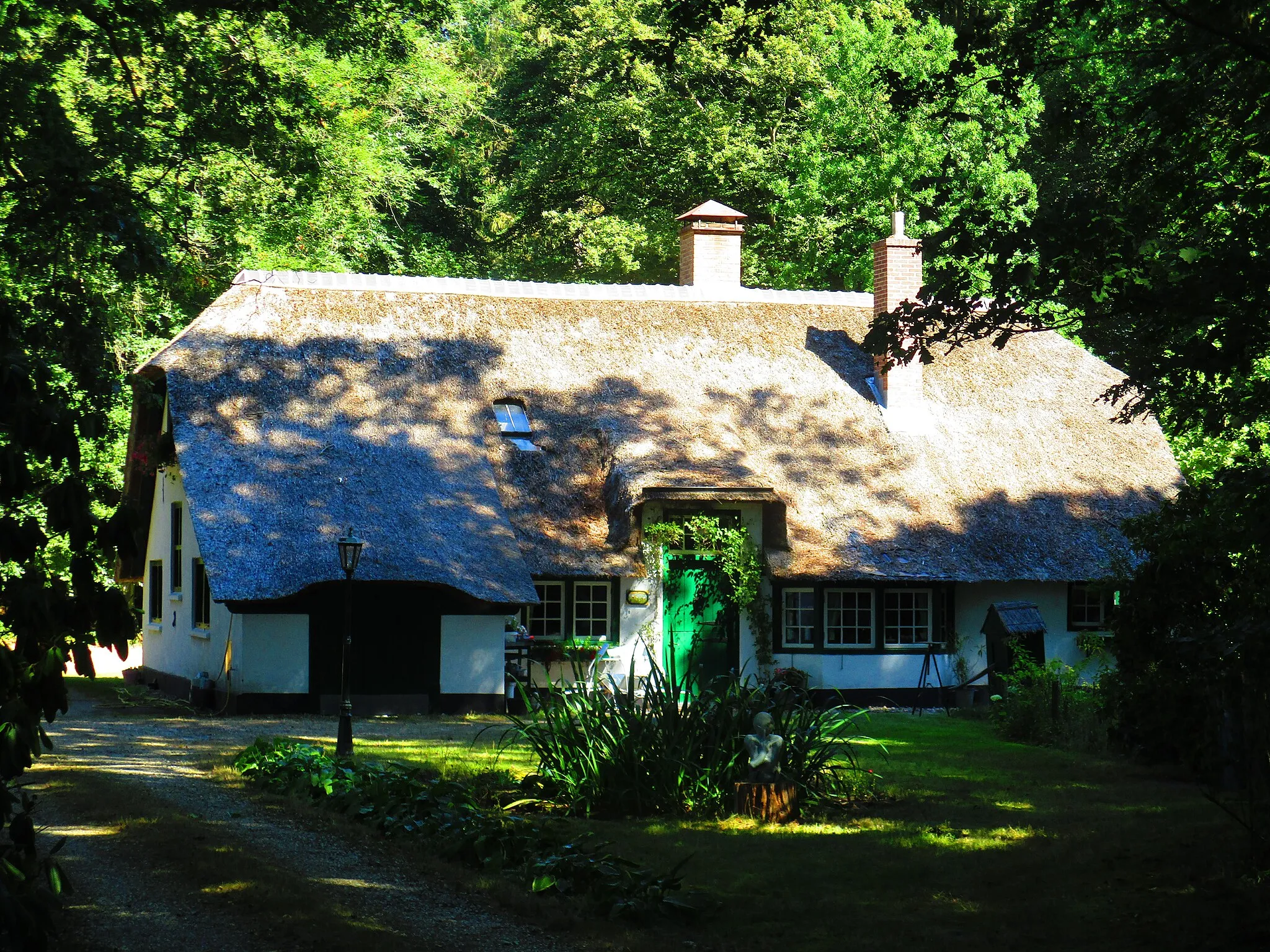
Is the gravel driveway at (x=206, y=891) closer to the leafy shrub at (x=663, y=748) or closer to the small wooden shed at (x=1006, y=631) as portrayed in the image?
the leafy shrub at (x=663, y=748)

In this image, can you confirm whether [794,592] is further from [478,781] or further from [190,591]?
[478,781]

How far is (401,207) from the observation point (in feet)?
123

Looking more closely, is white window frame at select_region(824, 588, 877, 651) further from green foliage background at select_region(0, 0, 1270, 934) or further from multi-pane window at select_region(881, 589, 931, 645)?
green foliage background at select_region(0, 0, 1270, 934)

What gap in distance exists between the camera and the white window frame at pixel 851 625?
22.0 metres

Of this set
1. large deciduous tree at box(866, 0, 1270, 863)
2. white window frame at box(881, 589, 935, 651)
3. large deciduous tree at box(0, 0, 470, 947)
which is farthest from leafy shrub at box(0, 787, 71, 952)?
white window frame at box(881, 589, 935, 651)

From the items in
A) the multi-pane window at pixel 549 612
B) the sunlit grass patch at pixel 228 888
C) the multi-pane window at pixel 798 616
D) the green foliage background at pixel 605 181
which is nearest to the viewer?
the green foliage background at pixel 605 181

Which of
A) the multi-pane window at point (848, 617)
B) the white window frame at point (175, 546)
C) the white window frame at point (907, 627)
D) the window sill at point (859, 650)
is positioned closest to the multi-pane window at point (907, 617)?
the white window frame at point (907, 627)

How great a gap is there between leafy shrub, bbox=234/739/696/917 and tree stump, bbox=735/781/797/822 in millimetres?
1633

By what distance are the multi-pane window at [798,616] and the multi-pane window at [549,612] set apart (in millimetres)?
3441

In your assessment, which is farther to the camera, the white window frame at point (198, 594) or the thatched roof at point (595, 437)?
the white window frame at point (198, 594)

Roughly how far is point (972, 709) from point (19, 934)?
1754 centimetres

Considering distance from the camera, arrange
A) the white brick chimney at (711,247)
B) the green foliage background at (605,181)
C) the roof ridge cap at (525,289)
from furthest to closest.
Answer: the white brick chimney at (711,247), the roof ridge cap at (525,289), the green foliage background at (605,181)

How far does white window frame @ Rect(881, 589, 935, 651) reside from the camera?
22234 mm

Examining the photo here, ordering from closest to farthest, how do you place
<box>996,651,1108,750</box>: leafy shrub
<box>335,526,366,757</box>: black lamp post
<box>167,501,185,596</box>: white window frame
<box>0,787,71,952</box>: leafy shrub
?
<box>0,787,71,952</box>: leafy shrub, <box>335,526,366,757</box>: black lamp post, <box>996,651,1108,750</box>: leafy shrub, <box>167,501,185,596</box>: white window frame
